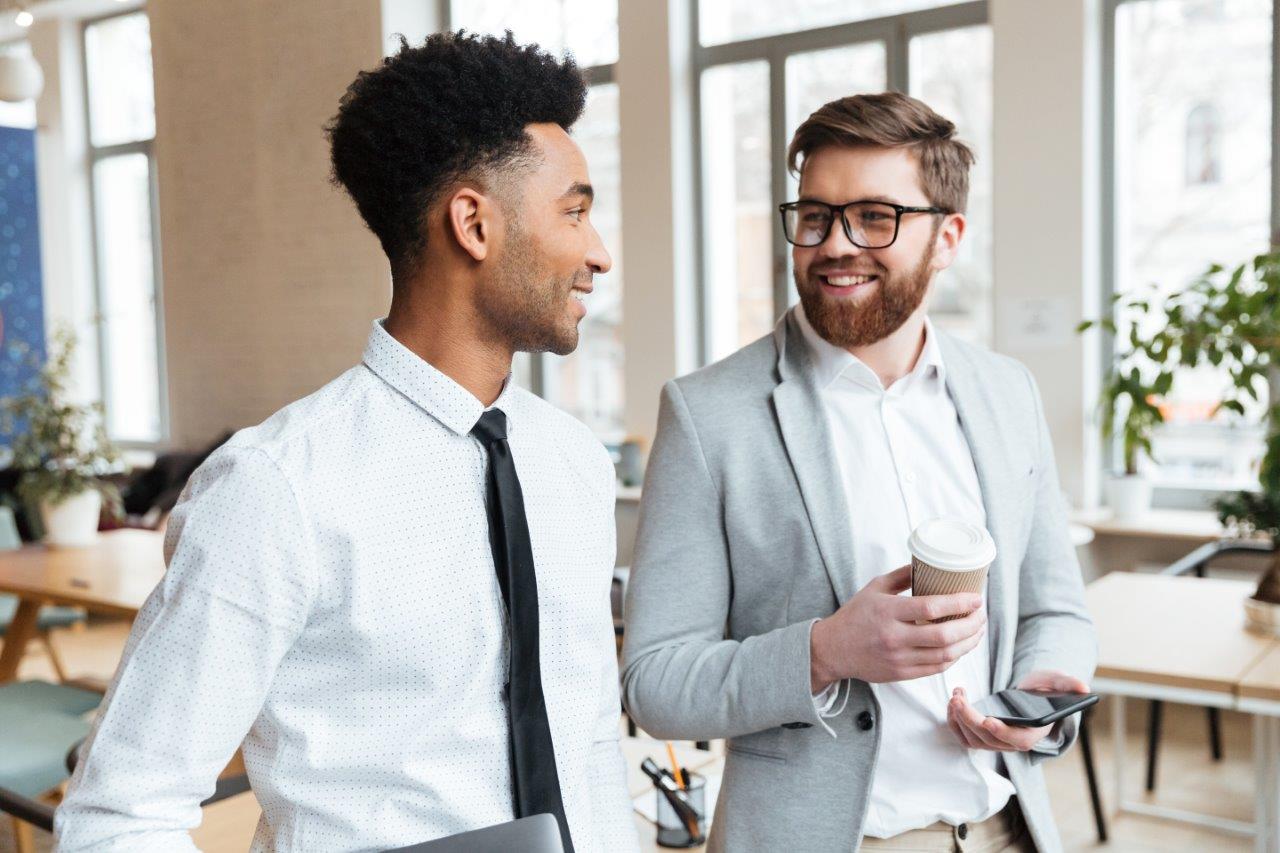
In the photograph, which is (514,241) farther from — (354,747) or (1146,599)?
(1146,599)

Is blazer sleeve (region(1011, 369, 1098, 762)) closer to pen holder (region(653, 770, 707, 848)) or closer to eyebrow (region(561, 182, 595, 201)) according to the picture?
pen holder (region(653, 770, 707, 848))

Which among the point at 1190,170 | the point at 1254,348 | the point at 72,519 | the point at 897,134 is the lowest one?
the point at 72,519

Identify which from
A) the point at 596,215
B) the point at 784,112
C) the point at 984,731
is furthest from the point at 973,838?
the point at 596,215

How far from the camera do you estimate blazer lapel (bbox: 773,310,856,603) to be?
144 centimetres

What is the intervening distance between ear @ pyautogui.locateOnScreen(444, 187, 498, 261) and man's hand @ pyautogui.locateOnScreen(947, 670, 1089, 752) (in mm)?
764

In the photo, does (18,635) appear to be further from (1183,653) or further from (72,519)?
(1183,653)

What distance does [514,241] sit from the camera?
3.79ft

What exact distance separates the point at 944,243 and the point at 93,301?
30.3ft

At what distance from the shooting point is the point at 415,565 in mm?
1089

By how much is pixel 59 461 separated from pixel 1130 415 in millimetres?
4218

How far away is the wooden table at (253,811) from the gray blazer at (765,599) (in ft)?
1.13

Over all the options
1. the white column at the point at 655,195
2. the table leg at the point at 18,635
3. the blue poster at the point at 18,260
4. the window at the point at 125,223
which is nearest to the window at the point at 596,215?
the white column at the point at 655,195

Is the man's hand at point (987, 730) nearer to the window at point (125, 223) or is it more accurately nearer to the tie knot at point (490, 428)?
the tie knot at point (490, 428)

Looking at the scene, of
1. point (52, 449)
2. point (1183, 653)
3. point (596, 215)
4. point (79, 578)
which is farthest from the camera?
point (596, 215)
